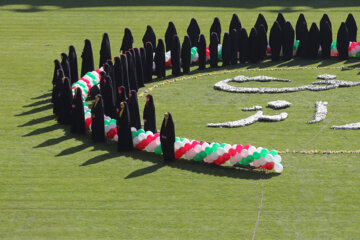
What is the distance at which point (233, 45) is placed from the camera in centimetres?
2602

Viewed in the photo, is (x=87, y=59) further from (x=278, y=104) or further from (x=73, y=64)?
(x=278, y=104)

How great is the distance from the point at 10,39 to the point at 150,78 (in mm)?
9977

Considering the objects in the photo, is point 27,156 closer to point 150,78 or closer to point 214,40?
point 150,78

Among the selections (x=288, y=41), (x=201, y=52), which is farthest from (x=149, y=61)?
(x=288, y=41)

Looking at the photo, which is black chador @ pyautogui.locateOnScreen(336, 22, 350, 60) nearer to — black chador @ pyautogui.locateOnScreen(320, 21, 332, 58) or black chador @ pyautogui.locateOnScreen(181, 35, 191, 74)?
black chador @ pyautogui.locateOnScreen(320, 21, 332, 58)

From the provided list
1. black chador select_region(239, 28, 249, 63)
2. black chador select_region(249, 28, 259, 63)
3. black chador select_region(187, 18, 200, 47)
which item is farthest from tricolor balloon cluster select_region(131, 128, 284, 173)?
black chador select_region(187, 18, 200, 47)

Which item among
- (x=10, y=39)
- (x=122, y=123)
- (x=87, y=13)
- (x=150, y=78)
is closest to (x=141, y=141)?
(x=122, y=123)

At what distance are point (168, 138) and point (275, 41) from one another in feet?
36.1

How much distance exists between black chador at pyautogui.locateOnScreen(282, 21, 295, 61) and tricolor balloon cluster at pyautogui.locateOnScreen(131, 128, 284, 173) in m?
10.7

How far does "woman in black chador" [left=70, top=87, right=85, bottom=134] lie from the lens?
18520 mm

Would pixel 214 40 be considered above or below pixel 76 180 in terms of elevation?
above

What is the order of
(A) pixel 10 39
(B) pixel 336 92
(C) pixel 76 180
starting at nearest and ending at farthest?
(C) pixel 76 180, (B) pixel 336 92, (A) pixel 10 39

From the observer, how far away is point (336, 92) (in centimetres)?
2244

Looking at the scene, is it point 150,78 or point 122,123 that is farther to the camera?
point 150,78
